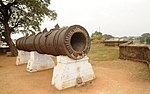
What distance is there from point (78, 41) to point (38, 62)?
3092 mm

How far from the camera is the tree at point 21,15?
16.1 m

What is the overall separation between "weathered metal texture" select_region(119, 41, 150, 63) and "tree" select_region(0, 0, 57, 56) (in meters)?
8.56

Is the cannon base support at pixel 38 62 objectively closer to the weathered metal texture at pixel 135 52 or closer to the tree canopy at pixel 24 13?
→ the weathered metal texture at pixel 135 52

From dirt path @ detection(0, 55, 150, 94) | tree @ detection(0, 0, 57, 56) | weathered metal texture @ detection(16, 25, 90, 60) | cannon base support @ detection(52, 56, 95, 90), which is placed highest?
tree @ detection(0, 0, 57, 56)

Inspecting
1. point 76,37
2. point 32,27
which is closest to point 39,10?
point 32,27

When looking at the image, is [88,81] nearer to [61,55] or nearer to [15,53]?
[61,55]

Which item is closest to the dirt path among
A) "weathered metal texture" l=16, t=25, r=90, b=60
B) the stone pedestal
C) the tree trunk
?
"weathered metal texture" l=16, t=25, r=90, b=60

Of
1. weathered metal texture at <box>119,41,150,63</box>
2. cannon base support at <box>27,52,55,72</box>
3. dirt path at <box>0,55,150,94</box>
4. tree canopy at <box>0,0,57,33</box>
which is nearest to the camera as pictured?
dirt path at <box>0,55,150,94</box>

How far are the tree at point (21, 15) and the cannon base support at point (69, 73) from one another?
35.5ft

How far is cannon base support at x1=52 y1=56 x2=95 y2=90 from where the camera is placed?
5965 mm

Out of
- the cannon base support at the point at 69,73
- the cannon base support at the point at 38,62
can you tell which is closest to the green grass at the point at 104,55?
the cannon base support at the point at 38,62

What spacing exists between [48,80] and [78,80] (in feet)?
4.81

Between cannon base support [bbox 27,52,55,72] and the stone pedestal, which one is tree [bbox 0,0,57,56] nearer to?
the stone pedestal

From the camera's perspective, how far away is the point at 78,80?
6.20 metres
